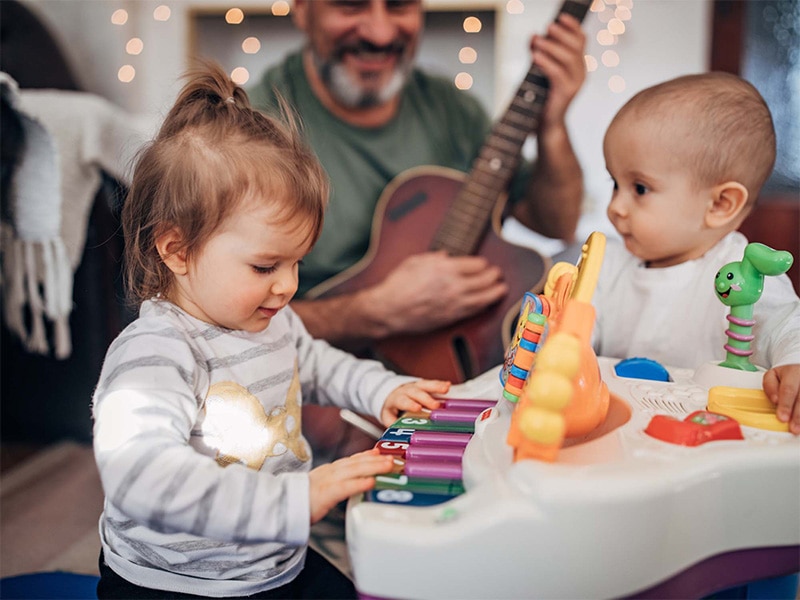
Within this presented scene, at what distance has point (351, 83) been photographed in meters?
1.49

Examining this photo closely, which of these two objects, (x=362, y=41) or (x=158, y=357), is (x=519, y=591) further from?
(x=362, y=41)

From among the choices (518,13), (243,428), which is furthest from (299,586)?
(518,13)

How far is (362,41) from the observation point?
1471 mm

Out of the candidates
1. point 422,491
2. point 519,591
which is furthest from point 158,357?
point 519,591

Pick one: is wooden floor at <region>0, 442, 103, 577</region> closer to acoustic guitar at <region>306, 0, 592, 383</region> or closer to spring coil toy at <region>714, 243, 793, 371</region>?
acoustic guitar at <region>306, 0, 592, 383</region>

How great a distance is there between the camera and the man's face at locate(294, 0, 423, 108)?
4.76 feet

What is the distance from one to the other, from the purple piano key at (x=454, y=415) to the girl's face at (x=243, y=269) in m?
0.21

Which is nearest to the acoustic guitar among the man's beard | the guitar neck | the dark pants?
the guitar neck

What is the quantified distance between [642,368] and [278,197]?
451mm

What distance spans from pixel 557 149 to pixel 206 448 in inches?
36.8

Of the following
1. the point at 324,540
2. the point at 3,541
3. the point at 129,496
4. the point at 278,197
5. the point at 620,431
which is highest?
the point at 278,197

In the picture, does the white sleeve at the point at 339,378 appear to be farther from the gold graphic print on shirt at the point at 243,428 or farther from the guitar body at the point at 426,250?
the guitar body at the point at 426,250

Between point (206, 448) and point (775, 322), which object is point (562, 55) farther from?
point (206, 448)

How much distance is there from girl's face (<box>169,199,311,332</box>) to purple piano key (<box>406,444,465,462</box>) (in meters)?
0.21
